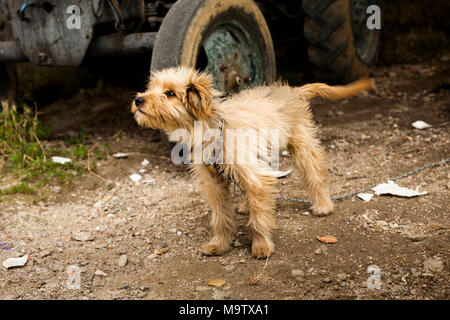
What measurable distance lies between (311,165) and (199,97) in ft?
3.95

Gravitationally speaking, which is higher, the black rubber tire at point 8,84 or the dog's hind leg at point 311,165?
the black rubber tire at point 8,84

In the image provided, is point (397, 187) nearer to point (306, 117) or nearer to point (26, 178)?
point (306, 117)

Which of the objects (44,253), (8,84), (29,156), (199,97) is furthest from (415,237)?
(8,84)

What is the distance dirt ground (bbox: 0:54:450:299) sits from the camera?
2838 millimetres

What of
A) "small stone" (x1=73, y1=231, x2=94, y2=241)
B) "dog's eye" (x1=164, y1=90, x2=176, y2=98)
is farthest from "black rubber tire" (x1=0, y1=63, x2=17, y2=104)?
"dog's eye" (x1=164, y1=90, x2=176, y2=98)

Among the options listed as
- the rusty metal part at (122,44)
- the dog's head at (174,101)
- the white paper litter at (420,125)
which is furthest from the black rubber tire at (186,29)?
the white paper litter at (420,125)

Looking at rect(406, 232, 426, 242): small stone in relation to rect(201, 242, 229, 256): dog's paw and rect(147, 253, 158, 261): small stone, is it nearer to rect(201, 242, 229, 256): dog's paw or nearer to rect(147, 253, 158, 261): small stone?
rect(201, 242, 229, 256): dog's paw

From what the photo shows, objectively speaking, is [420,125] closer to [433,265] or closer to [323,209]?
[323,209]

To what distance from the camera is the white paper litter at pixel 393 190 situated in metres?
3.69

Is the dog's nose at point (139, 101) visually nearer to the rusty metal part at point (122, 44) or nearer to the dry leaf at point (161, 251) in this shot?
the dry leaf at point (161, 251)

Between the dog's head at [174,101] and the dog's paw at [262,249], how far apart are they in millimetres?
911

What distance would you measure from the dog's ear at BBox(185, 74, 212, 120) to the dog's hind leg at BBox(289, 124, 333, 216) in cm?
94

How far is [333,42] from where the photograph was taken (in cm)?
533

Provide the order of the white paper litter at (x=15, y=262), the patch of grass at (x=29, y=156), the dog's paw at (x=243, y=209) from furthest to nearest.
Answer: the patch of grass at (x=29, y=156), the dog's paw at (x=243, y=209), the white paper litter at (x=15, y=262)
